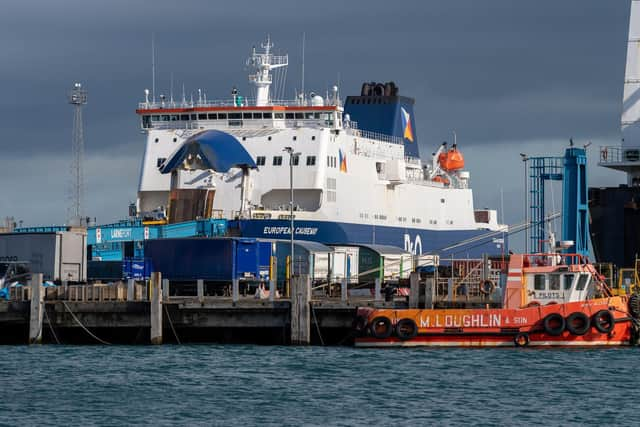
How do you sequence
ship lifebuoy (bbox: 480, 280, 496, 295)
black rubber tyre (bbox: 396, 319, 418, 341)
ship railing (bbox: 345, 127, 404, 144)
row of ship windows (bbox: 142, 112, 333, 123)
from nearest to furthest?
black rubber tyre (bbox: 396, 319, 418, 341) → ship lifebuoy (bbox: 480, 280, 496, 295) → row of ship windows (bbox: 142, 112, 333, 123) → ship railing (bbox: 345, 127, 404, 144)

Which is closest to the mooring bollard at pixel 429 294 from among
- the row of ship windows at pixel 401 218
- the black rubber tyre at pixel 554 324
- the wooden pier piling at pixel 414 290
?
the wooden pier piling at pixel 414 290

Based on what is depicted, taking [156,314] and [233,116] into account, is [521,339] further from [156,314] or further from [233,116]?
[233,116]

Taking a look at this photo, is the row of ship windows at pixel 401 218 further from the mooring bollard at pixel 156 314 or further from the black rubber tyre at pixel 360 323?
the black rubber tyre at pixel 360 323

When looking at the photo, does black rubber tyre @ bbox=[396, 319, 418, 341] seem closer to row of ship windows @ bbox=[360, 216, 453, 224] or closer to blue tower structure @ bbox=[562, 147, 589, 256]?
blue tower structure @ bbox=[562, 147, 589, 256]

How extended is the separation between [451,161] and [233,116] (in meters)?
21.8

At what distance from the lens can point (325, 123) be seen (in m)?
77.6

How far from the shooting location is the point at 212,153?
72188 millimetres

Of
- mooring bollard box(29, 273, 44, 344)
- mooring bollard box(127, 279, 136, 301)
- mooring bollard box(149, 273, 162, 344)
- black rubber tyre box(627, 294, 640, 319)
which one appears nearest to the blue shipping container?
mooring bollard box(127, 279, 136, 301)

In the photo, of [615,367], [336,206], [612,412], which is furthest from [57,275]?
[612,412]

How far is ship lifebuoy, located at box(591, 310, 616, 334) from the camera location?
155 ft

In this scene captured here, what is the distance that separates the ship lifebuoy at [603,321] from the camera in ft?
155

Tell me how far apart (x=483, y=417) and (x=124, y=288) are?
2060 centimetres

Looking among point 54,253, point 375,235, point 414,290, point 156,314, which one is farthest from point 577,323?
point 375,235

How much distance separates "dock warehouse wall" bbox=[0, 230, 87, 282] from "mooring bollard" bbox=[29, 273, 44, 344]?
8.99m
